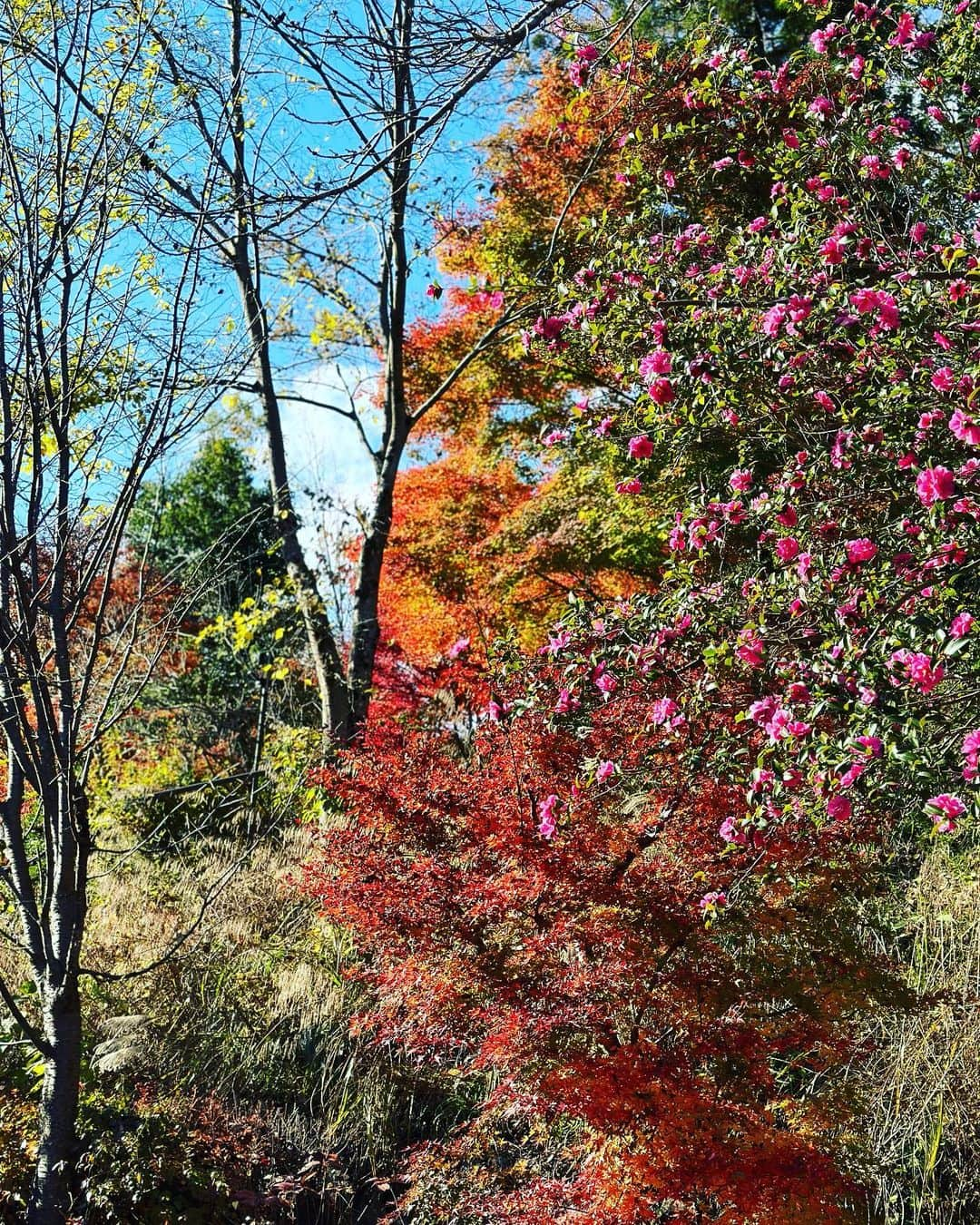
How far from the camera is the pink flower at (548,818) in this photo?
3586 mm

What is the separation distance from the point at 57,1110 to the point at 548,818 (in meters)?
1.81

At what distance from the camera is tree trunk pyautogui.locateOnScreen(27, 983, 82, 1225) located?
10.5 ft

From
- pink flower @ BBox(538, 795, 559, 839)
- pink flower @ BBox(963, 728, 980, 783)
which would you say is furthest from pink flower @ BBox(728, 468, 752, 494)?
pink flower @ BBox(538, 795, 559, 839)

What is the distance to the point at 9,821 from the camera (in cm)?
318

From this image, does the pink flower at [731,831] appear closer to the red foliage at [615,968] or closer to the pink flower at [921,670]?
the red foliage at [615,968]

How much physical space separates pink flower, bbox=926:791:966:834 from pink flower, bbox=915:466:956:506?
0.81 m

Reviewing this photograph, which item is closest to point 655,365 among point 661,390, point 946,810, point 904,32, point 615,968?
point 661,390

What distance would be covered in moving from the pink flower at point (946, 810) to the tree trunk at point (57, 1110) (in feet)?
8.60

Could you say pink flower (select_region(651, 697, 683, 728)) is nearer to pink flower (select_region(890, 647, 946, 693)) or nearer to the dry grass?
pink flower (select_region(890, 647, 946, 693))

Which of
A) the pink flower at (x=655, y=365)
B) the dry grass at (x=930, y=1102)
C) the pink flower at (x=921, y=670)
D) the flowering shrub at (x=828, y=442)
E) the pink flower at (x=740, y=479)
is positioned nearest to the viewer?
the pink flower at (x=921, y=670)

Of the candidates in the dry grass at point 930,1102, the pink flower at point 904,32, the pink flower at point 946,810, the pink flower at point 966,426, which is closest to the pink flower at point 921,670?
the pink flower at point 946,810

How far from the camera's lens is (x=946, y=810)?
2756 millimetres

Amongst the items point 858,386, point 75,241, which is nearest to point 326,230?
point 75,241

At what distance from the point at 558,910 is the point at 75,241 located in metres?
2.85
